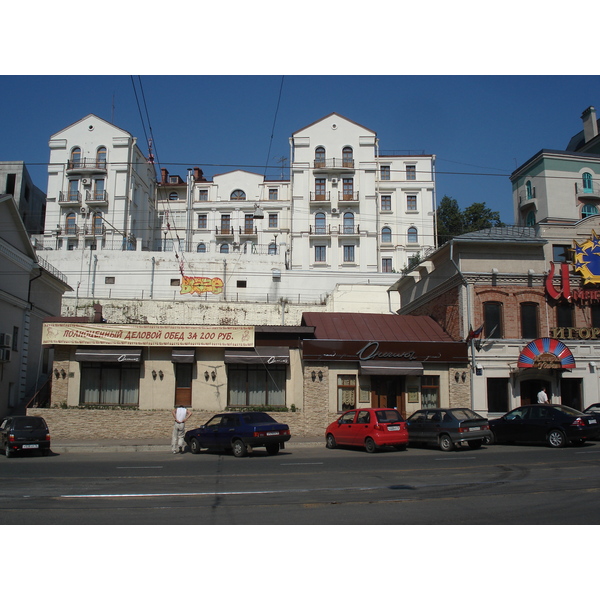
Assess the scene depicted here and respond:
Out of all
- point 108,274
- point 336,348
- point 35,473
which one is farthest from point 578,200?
point 35,473

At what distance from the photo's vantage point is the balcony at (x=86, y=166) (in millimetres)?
61094

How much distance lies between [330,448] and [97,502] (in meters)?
13.2

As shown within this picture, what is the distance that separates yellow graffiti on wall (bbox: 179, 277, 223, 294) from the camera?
166 ft

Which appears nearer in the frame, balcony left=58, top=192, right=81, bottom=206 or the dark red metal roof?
the dark red metal roof

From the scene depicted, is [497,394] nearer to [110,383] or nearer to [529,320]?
[529,320]

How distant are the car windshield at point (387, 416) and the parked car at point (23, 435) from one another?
12.1m

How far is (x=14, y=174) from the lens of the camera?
62969 mm

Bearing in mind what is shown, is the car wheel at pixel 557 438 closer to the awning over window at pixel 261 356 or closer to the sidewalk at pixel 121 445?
the sidewalk at pixel 121 445

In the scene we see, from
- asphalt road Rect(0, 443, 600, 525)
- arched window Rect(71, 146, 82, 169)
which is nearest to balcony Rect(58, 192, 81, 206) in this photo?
arched window Rect(71, 146, 82, 169)

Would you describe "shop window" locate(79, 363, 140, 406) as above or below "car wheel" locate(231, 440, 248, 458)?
above

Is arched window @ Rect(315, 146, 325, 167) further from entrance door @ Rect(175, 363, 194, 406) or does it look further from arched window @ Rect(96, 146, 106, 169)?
entrance door @ Rect(175, 363, 194, 406)

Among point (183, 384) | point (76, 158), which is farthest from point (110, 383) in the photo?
point (76, 158)

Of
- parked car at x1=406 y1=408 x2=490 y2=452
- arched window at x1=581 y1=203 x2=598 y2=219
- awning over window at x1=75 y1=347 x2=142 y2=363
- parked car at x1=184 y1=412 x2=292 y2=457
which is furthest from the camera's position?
arched window at x1=581 y1=203 x2=598 y2=219

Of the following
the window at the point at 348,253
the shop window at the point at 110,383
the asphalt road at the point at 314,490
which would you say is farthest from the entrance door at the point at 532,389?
the window at the point at 348,253
